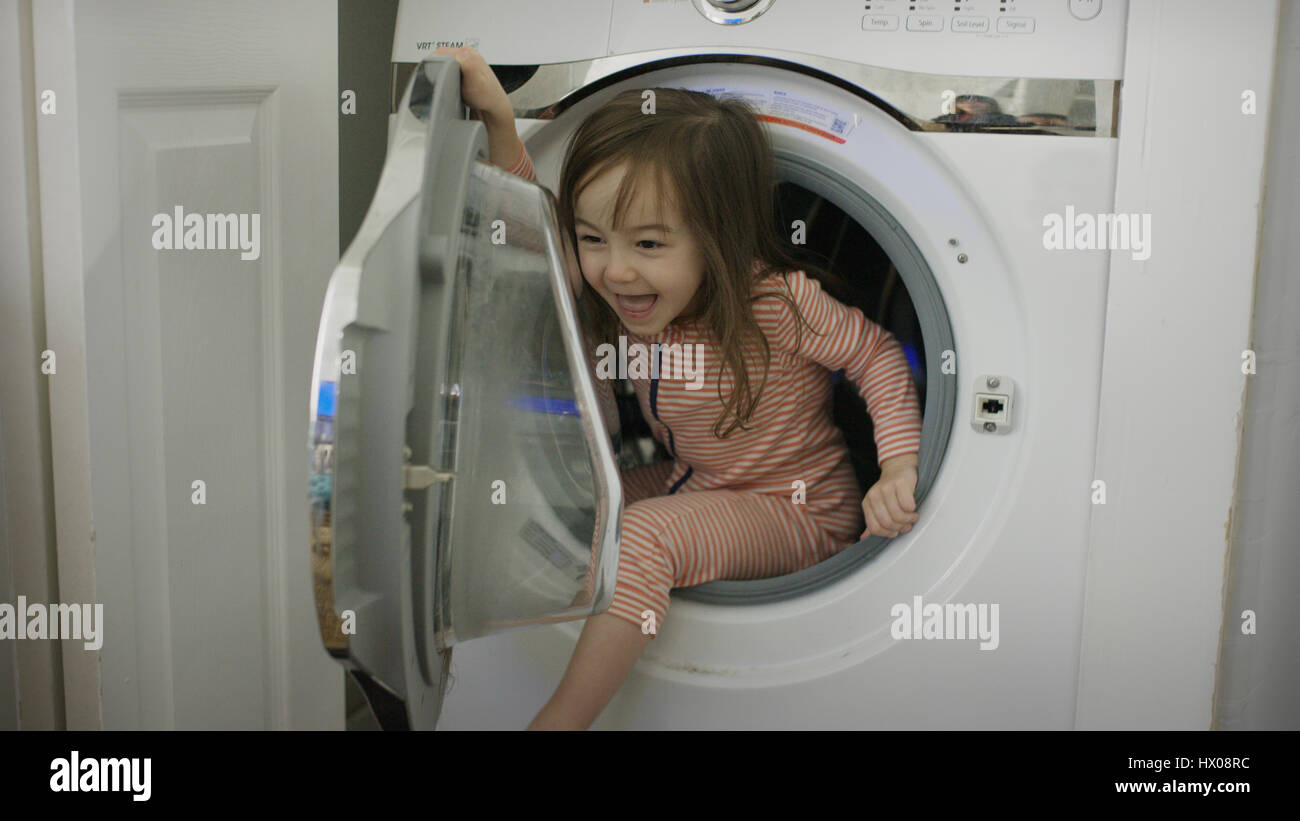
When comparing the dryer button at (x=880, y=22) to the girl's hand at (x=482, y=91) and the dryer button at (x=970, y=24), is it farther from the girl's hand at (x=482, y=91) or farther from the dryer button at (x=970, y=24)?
the girl's hand at (x=482, y=91)

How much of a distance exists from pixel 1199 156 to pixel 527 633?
2.30 ft

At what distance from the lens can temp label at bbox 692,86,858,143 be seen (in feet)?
2.70

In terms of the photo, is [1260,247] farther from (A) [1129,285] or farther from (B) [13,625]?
(B) [13,625]

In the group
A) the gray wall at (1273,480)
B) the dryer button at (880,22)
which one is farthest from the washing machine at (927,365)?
the gray wall at (1273,480)

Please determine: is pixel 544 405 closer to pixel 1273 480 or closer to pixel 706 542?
pixel 706 542

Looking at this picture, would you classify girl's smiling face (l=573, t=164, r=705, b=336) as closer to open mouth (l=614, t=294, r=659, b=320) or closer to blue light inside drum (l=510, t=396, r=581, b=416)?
open mouth (l=614, t=294, r=659, b=320)

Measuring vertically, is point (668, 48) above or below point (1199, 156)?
above

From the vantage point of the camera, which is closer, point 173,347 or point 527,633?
point 173,347

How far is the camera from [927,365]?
0.84m

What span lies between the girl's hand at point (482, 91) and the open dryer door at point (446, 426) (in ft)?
0.45

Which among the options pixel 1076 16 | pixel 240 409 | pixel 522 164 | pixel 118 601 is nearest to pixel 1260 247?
pixel 1076 16

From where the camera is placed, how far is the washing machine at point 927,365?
708mm
